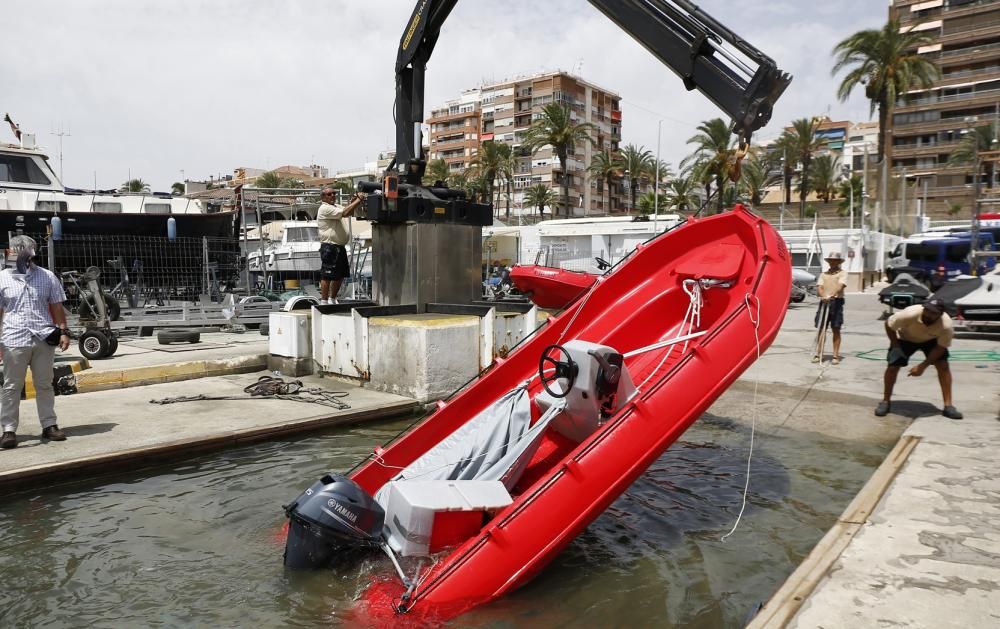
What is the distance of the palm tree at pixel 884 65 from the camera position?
37.6 metres

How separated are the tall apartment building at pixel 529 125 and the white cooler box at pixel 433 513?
6786 cm

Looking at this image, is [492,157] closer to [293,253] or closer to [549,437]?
[293,253]

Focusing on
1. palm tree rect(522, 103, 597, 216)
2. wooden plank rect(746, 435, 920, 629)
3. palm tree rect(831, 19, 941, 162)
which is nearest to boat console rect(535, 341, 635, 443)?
wooden plank rect(746, 435, 920, 629)

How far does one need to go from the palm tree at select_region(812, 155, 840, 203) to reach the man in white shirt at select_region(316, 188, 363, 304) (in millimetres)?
54838

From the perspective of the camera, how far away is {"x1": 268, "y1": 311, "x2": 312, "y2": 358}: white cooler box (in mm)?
9070

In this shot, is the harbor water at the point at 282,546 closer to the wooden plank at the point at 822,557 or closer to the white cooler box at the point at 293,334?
the wooden plank at the point at 822,557

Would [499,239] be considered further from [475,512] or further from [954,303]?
[475,512]

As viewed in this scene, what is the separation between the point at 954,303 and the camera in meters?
13.6

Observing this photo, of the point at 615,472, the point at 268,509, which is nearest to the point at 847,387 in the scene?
the point at 615,472

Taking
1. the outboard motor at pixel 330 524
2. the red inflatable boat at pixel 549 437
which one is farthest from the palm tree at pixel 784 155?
the outboard motor at pixel 330 524

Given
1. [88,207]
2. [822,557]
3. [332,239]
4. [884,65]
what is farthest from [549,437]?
[884,65]

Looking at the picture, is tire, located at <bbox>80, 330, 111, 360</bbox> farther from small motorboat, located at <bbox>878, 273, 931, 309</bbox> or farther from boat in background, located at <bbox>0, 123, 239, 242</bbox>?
small motorboat, located at <bbox>878, 273, 931, 309</bbox>

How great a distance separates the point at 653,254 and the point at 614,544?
294 cm

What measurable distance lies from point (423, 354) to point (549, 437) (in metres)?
2.90
